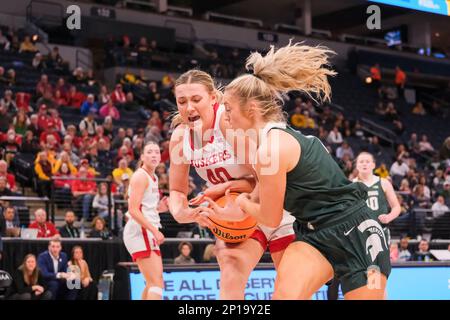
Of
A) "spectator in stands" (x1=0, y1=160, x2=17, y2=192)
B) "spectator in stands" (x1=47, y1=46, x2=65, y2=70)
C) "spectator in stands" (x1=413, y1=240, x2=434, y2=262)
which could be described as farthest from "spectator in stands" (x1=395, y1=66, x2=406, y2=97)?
"spectator in stands" (x1=0, y1=160, x2=17, y2=192)

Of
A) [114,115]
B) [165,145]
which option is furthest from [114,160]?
[114,115]

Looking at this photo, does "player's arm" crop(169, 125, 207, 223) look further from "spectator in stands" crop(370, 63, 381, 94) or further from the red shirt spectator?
"spectator in stands" crop(370, 63, 381, 94)

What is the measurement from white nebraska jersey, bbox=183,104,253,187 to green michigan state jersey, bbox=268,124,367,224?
790 millimetres

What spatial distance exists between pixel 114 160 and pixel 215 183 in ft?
28.2

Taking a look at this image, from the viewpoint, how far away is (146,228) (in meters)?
6.33

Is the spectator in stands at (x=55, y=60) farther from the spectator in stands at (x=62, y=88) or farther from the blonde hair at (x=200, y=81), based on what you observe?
the blonde hair at (x=200, y=81)

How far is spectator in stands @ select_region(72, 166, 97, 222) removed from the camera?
11070 mm

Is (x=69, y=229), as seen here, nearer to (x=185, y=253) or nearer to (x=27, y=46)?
(x=185, y=253)

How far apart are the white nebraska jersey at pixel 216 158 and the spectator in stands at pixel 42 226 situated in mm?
5716

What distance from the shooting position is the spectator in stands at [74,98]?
50.6 feet

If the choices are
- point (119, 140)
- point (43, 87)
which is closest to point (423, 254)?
point (119, 140)

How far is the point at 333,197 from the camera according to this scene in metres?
3.77
